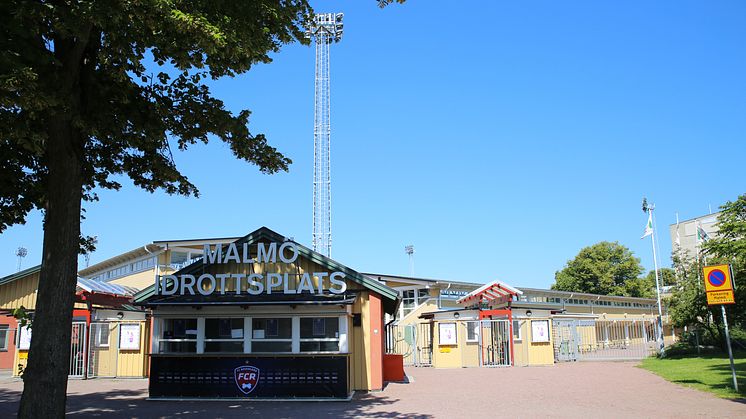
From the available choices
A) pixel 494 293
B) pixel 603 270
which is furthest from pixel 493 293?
pixel 603 270

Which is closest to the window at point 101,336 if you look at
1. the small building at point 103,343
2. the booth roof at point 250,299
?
the small building at point 103,343

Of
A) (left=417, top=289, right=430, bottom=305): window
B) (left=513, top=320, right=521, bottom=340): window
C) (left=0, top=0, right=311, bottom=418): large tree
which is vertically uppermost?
(left=0, top=0, right=311, bottom=418): large tree

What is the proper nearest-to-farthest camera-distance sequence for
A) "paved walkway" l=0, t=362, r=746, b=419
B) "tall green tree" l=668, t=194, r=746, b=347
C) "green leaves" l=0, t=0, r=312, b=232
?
"green leaves" l=0, t=0, r=312, b=232, "paved walkway" l=0, t=362, r=746, b=419, "tall green tree" l=668, t=194, r=746, b=347

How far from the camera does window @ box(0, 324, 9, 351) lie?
2825 cm

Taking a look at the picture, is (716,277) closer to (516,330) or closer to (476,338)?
A: (476,338)

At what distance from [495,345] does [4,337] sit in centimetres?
2313

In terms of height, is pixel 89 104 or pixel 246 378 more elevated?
pixel 89 104

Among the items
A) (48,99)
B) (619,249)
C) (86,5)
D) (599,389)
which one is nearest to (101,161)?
(48,99)

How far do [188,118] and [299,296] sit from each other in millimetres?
6167

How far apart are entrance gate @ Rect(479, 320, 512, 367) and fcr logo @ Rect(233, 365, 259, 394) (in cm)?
1375

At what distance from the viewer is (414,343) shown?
29.8m

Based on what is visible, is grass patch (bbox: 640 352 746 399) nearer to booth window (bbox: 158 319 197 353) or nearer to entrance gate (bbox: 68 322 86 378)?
booth window (bbox: 158 319 197 353)

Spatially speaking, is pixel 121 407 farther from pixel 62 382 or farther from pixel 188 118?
pixel 188 118

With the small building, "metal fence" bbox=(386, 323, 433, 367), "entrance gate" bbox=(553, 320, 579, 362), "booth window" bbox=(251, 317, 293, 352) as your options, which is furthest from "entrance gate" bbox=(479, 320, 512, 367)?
the small building
